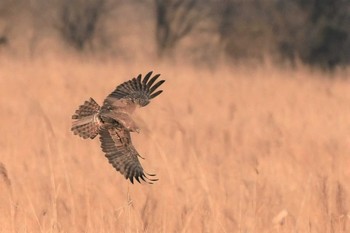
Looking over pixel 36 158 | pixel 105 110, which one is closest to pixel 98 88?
pixel 36 158

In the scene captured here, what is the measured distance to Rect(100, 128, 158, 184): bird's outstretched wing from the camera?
2.50m

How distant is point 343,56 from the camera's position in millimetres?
21500

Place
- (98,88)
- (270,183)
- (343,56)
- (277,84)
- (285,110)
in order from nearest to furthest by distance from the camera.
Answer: (270,183), (285,110), (98,88), (277,84), (343,56)

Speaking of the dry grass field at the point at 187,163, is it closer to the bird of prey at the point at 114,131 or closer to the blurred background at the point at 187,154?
the blurred background at the point at 187,154

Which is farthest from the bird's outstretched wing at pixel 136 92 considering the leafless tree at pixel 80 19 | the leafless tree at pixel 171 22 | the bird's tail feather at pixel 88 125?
the leafless tree at pixel 80 19

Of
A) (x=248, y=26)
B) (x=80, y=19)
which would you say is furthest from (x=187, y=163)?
(x=80, y=19)

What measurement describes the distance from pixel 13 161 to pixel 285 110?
4218mm

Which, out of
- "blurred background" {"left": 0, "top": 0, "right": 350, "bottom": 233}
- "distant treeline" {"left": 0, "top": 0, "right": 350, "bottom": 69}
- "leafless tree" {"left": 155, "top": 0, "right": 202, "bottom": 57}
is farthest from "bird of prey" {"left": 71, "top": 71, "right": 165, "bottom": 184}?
"leafless tree" {"left": 155, "top": 0, "right": 202, "bottom": 57}

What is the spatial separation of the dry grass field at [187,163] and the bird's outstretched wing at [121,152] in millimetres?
261

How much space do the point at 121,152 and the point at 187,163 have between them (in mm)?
2428

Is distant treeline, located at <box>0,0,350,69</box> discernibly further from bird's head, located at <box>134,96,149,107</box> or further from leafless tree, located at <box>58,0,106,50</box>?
bird's head, located at <box>134,96,149,107</box>

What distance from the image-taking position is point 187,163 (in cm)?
494

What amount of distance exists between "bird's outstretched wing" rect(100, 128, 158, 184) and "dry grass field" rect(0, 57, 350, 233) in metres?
0.26

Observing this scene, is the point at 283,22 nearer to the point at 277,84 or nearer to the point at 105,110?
the point at 277,84
